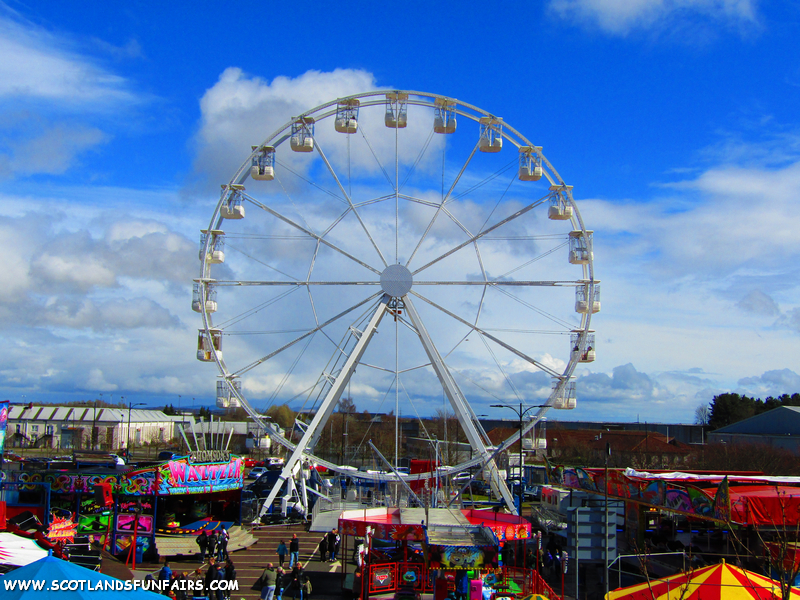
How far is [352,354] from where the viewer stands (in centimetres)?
2864

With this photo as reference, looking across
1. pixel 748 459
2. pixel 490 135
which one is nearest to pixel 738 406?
pixel 748 459

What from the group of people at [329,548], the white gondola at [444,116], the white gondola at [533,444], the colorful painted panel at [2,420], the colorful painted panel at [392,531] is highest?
the white gondola at [444,116]

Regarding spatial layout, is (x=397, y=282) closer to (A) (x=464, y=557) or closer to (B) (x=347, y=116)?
(B) (x=347, y=116)

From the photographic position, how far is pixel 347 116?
28.2m

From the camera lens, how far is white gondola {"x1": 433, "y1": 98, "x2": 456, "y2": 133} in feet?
92.0

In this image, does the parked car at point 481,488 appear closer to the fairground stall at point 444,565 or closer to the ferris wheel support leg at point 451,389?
the ferris wheel support leg at point 451,389

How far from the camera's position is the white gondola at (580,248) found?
92.6ft

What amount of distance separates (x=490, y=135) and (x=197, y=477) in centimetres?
1639

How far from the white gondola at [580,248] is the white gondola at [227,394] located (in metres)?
13.8

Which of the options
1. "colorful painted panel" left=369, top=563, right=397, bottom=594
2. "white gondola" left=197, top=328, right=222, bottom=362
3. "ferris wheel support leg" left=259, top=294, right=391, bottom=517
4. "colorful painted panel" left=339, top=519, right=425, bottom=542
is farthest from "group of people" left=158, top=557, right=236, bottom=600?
"white gondola" left=197, top=328, right=222, bottom=362

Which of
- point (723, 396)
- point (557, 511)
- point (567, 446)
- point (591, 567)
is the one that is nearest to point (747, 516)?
point (591, 567)

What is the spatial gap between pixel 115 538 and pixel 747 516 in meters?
16.6

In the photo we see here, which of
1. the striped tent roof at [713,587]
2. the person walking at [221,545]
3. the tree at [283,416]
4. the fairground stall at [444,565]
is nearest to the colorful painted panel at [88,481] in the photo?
the person walking at [221,545]

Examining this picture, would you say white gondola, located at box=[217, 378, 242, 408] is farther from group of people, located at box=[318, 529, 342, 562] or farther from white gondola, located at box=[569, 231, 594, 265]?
white gondola, located at box=[569, 231, 594, 265]
